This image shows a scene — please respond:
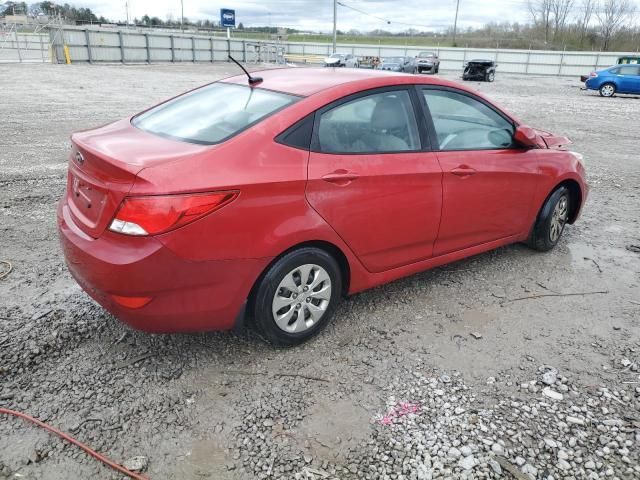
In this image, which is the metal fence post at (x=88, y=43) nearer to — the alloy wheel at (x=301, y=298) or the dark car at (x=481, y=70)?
the dark car at (x=481, y=70)

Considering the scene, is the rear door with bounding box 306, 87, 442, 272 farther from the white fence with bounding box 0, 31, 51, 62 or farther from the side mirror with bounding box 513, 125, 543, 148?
the white fence with bounding box 0, 31, 51, 62

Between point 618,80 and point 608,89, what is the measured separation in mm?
533

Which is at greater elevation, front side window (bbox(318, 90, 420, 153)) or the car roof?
the car roof

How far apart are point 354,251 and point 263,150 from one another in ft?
2.91

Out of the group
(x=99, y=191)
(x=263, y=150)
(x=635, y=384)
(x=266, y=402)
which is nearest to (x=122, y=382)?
(x=266, y=402)

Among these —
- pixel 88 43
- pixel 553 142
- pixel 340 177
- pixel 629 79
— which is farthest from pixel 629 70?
pixel 88 43

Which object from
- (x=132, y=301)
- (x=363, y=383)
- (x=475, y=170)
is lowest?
(x=363, y=383)

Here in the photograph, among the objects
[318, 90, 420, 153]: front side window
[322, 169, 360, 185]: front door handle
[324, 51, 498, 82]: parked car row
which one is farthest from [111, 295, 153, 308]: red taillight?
[324, 51, 498, 82]: parked car row

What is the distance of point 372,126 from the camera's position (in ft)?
11.3

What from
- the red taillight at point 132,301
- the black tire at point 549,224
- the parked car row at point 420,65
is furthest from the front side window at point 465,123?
the parked car row at point 420,65

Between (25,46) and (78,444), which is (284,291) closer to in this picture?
(78,444)

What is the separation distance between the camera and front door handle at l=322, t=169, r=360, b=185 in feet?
10.1

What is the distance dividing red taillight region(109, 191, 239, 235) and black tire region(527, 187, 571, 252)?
11.1 feet

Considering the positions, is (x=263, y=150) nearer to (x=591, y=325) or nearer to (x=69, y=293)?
(x=69, y=293)
